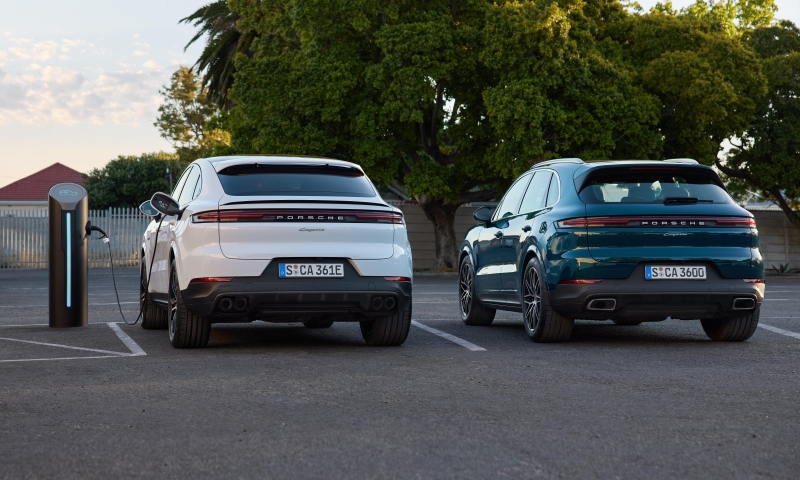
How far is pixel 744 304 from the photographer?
9.24 metres

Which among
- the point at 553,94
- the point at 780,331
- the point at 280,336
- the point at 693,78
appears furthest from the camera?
the point at 693,78

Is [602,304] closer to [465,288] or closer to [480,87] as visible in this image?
[465,288]

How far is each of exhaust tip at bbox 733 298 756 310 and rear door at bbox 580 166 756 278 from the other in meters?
0.23

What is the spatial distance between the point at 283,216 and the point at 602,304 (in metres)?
2.87

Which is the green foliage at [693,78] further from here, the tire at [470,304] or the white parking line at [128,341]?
the white parking line at [128,341]

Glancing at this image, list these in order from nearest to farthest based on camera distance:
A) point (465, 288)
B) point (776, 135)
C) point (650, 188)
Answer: point (650, 188)
point (465, 288)
point (776, 135)

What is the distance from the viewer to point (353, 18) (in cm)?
2775

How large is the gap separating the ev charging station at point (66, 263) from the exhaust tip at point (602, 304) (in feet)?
18.7

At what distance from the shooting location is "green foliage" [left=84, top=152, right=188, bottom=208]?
55031mm

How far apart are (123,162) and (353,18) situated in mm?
31646

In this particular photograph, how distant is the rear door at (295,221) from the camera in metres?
8.36

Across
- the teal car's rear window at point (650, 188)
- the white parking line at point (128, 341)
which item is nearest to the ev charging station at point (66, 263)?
the white parking line at point (128, 341)

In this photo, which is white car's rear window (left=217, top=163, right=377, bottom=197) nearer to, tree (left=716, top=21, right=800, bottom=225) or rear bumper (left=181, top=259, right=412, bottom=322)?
rear bumper (left=181, top=259, right=412, bottom=322)

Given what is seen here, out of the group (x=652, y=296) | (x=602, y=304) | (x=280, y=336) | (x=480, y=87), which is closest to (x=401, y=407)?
(x=602, y=304)
